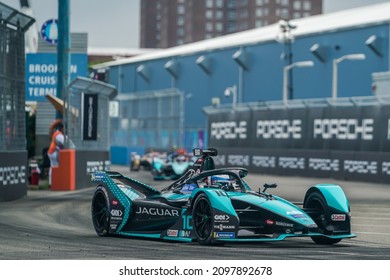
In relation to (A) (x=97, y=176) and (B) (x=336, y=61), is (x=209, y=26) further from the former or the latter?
(A) (x=97, y=176)

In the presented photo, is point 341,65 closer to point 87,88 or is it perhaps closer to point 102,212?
point 87,88

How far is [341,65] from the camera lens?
65.4m

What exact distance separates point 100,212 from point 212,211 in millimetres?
2815

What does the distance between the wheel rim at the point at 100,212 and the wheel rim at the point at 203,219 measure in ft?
6.57

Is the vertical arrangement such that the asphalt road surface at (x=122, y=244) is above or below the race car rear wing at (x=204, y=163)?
below

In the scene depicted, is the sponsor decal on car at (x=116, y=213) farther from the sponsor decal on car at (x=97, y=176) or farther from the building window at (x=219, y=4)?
the building window at (x=219, y=4)

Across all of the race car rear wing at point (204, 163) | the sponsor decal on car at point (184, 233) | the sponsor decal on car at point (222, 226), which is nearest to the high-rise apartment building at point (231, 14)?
the race car rear wing at point (204, 163)

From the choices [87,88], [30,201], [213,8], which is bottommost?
[30,201]

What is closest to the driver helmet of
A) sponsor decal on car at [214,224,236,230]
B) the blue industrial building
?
sponsor decal on car at [214,224,236,230]

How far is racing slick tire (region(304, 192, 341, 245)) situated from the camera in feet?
43.6

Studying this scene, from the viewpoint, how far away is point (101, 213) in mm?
14797

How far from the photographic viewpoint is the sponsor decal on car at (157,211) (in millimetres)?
13406
